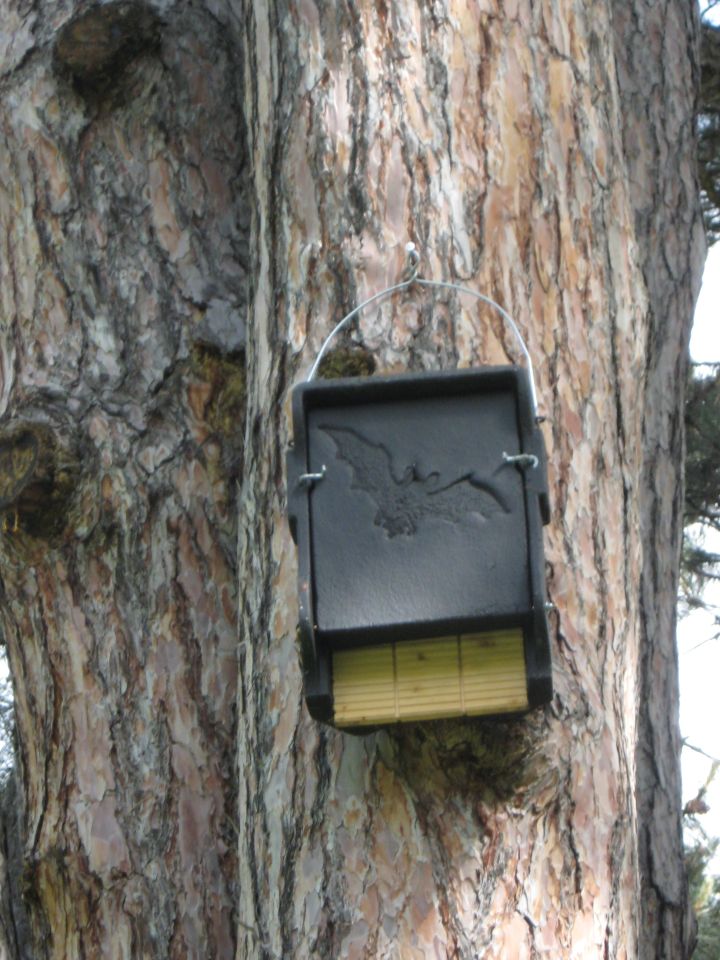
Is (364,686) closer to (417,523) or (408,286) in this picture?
(417,523)

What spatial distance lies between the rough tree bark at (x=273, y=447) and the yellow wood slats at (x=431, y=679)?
0.16ft

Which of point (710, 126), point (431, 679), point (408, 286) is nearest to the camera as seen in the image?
point (431, 679)

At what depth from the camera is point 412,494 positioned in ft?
4.95

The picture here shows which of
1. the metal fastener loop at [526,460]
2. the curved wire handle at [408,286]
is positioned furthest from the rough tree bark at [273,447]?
the metal fastener loop at [526,460]

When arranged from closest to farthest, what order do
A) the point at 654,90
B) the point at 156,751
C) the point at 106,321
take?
Result: the point at 156,751 → the point at 106,321 → the point at 654,90

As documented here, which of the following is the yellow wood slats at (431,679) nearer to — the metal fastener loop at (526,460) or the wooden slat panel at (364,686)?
the wooden slat panel at (364,686)

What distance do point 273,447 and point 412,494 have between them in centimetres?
29

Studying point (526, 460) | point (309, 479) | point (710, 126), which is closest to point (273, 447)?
point (309, 479)

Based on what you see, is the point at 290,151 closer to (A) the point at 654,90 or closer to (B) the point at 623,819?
(B) the point at 623,819

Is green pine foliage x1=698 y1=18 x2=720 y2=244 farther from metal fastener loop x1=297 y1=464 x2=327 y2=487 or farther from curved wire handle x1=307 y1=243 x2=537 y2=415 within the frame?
metal fastener loop x1=297 y1=464 x2=327 y2=487

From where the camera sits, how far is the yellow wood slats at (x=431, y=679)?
4.76 ft

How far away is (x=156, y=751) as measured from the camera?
6.49 ft

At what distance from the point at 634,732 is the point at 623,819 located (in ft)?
0.53

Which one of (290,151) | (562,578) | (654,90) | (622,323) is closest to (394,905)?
(562,578)
